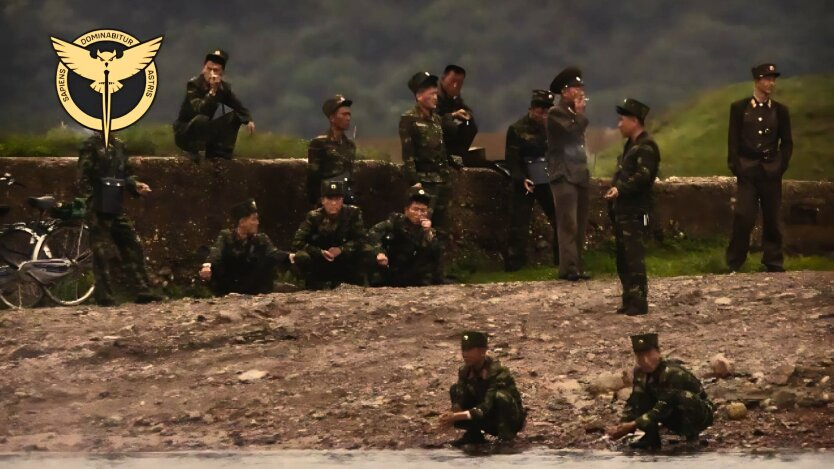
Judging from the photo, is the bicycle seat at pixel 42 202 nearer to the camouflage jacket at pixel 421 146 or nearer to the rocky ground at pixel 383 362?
the rocky ground at pixel 383 362

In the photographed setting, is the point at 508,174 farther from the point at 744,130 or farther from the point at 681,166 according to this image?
the point at 681,166

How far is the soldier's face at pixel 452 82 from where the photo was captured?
39.2 feet

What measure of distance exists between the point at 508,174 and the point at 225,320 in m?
2.93

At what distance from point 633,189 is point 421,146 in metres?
2.19

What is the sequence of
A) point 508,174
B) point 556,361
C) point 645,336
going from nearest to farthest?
point 645,336, point 556,361, point 508,174

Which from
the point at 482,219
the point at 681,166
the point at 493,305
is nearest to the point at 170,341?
the point at 493,305

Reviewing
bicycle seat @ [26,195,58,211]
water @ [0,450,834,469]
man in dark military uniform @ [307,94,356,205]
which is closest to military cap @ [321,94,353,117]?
man in dark military uniform @ [307,94,356,205]

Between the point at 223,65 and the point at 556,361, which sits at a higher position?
the point at 223,65

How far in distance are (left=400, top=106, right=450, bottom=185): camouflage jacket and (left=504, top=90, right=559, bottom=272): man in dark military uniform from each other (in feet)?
2.13

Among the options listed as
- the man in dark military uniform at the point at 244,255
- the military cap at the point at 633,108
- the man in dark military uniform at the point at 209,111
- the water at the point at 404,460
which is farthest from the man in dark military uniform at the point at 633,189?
the man in dark military uniform at the point at 209,111

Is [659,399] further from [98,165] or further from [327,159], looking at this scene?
[98,165]

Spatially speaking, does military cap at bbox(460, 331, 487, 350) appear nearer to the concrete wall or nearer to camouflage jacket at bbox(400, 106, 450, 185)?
camouflage jacket at bbox(400, 106, 450, 185)

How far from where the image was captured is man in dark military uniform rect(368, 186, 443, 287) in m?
11.3

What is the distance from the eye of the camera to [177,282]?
1212cm
